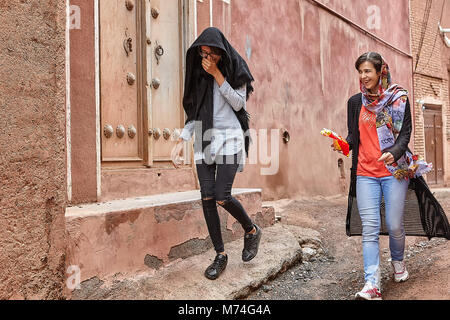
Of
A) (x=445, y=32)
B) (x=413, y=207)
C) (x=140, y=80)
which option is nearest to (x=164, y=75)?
(x=140, y=80)

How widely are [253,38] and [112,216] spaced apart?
4.26 m

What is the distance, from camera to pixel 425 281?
3.40 meters

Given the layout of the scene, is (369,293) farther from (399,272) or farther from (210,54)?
(210,54)

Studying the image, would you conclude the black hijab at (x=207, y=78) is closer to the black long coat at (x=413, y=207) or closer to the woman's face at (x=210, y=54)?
the woman's face at (x=210, y=54)

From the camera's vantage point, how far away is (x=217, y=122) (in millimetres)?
3357

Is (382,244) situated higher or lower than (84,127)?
lower

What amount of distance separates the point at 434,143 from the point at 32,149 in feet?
44.6

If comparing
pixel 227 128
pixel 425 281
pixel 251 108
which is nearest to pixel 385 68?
pixel 227 128

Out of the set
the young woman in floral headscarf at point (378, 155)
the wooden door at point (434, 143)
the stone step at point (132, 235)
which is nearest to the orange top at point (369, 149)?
the young woman in floral headscarf at point (378, 155)

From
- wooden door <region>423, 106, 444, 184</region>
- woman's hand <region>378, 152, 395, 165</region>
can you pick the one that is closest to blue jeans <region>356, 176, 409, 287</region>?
woman's hand <region>378, 152, 395, 165</region>

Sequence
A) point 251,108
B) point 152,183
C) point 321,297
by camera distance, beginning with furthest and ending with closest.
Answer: point 251,108 < point 152,183 < point 321,297

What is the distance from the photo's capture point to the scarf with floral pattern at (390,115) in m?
3.22

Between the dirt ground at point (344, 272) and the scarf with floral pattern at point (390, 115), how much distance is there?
0.80 meters

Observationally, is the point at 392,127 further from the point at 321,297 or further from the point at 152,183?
the point at 152,183
